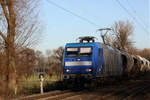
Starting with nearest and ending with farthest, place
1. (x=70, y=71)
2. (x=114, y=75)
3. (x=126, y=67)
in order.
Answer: (x=70, y=71) < (x=114, y=75) < (x=126, y=67)

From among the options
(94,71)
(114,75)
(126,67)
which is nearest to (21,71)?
(94,71)

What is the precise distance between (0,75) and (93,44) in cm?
651

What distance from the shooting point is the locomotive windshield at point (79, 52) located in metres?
16.2

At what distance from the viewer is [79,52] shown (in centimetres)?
1642

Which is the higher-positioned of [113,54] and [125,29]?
[125,29]

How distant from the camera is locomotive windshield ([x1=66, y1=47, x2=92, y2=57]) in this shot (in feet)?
53.3

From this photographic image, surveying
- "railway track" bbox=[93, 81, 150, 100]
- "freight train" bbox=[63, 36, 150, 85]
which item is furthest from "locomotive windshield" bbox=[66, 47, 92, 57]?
"railway track" bbox=[93, 81, 150, 100]

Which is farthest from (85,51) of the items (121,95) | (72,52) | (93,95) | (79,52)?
(121,95)

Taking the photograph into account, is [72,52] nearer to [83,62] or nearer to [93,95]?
[83,62]

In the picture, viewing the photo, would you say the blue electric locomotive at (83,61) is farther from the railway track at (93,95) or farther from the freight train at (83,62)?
the railway track at (93,95)

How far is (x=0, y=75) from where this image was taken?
600 inches

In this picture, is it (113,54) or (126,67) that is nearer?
(113,54)

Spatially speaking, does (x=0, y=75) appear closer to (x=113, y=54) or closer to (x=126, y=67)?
(x=113, y=54)

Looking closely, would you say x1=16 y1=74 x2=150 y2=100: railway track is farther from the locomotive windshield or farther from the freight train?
the locomotive windshield
